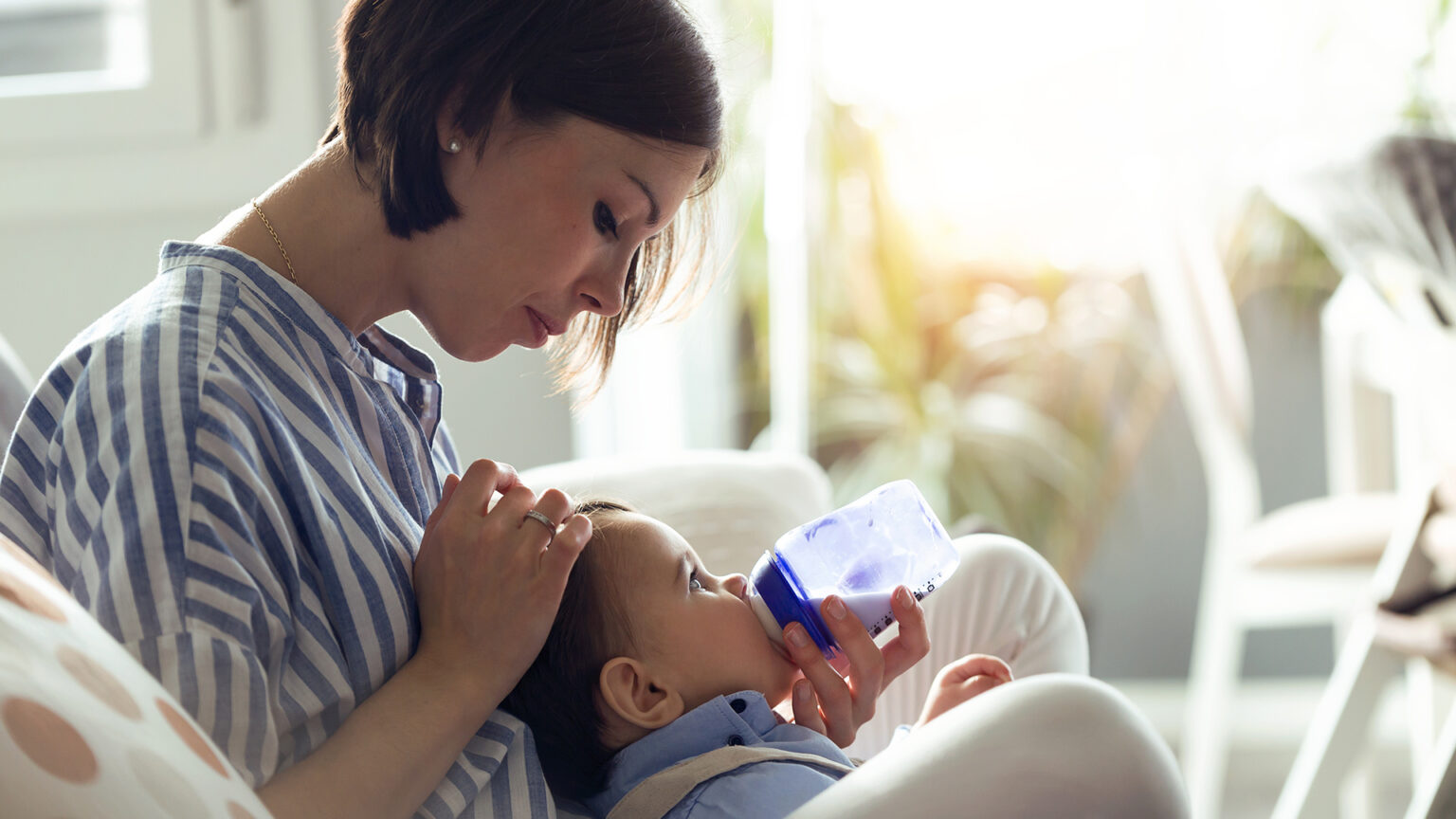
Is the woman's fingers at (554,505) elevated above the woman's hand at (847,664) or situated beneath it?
elevated above

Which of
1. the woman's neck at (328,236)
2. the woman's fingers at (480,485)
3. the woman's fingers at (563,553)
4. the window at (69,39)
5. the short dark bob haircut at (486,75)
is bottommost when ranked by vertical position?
the woman's fingers at (563,553)

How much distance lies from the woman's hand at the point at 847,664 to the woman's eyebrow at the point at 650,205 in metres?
0.31

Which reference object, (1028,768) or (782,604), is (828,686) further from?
(1028,768)

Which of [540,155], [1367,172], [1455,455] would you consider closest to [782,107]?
[1367,172]

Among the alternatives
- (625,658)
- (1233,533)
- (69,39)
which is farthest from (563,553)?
(1233,533)

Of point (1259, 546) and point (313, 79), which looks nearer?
point (313, 79)

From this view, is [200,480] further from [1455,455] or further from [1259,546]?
[1259,546]

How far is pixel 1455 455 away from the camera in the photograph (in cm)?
146

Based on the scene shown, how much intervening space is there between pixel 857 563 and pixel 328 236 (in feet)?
1.52

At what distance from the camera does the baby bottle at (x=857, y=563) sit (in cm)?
91

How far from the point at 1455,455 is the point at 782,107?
1227 millimetres

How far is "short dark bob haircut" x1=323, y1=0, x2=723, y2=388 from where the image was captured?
2.69 feet

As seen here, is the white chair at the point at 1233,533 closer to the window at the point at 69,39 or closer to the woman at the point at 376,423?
the woman at the point at 376,423

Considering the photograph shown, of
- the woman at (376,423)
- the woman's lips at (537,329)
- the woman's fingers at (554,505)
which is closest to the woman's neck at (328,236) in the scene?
the woman at (376,423)
